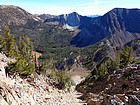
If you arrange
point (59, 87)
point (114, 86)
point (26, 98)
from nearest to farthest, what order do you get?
point (26, 98) < point (114, 86) < point (59, 87)

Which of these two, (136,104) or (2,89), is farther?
(136,104)

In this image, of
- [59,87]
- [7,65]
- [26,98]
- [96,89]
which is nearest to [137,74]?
[96,89]

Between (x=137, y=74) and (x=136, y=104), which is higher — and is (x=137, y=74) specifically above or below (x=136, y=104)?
below

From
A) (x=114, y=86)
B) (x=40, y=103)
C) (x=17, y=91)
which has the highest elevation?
(x=17, y=91)

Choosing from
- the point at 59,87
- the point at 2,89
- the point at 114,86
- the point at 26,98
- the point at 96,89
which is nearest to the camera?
the point at 2,89

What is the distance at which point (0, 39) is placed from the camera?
97.2 meters

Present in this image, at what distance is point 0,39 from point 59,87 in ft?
87.5

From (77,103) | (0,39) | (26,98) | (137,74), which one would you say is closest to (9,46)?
(0,39)

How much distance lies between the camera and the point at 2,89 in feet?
136

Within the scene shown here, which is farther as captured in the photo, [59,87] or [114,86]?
[59,87]

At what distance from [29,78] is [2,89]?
100 ft

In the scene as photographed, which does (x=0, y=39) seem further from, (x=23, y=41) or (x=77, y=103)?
(x=77, y=103)

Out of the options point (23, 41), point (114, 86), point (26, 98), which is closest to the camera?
point (26, 98)

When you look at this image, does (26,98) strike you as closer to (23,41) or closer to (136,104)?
(136,104)
